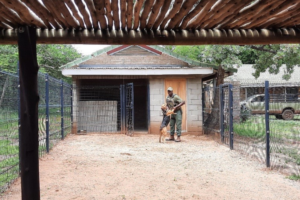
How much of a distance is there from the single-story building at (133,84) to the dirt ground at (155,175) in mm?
3629

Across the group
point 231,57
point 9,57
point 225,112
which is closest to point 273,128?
point 225,112

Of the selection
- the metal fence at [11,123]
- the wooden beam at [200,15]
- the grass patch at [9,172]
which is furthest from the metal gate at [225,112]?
the wooden beam at [200,15]

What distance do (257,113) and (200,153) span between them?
203 cm

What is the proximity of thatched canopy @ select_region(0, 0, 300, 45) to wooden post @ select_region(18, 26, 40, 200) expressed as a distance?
0.59ft

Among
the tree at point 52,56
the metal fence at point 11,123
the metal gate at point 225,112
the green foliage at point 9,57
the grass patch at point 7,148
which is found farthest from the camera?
the tree at point 52,56

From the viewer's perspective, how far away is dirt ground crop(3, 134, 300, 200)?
15.9 feet

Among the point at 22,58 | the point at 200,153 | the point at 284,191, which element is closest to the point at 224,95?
the point at 200,153

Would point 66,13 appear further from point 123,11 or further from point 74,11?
point 123,11

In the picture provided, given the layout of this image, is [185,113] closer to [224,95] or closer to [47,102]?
[224,95]

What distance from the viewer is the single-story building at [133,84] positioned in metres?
12.5

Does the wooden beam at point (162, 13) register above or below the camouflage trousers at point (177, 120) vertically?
above

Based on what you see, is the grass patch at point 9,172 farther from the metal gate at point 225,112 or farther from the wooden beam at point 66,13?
the metal gate at point 225,112

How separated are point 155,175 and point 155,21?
3.74m

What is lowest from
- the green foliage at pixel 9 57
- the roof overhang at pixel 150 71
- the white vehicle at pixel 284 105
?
the white vehicle at pixel 284 105
